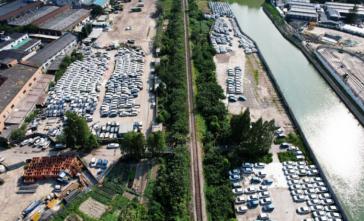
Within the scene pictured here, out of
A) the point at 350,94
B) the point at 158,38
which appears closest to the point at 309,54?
the point at 350,94

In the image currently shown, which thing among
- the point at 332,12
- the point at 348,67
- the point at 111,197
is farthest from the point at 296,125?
the point at 332,12

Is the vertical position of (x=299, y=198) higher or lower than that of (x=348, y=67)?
lower

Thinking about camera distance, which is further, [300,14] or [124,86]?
[300,14]

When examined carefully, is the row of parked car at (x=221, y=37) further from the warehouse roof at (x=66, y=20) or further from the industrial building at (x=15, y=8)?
the industrial building at (x=15, y=8)

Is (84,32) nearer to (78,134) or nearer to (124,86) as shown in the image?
(124,86)

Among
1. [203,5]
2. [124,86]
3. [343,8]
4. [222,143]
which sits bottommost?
[222,143]

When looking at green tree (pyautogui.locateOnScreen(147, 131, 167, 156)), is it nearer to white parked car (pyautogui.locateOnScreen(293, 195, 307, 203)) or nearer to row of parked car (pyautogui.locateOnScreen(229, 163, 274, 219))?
row of parked car (pyautogui.locateOnScreen(229, 163, 274, 219))

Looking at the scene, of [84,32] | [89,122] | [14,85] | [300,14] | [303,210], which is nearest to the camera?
[303,210]
